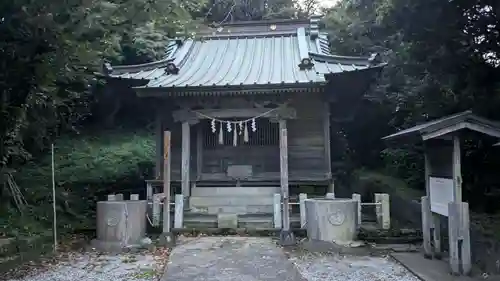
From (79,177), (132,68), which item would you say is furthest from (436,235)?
(79,177)

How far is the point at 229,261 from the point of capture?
25.8 feet

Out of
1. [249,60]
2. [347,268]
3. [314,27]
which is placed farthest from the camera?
[314,27]

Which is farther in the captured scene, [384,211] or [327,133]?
[327,133]

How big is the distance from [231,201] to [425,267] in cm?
630

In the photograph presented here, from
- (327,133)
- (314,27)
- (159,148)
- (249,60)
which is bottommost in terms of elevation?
(159,148)

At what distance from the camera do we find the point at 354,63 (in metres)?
12.7

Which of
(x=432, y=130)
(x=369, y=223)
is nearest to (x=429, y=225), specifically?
(x=432, y=130)

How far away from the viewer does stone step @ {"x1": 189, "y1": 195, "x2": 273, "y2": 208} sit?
1246cm

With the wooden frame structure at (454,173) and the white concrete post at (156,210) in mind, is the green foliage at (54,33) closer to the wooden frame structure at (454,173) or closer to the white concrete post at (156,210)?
the white concrete post at (156,210)

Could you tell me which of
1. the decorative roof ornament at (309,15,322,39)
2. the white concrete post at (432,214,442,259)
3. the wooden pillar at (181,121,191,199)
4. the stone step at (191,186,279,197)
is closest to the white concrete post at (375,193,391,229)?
the white concrete post at (432,214,442,259)

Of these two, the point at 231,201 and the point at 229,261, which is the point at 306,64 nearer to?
the point at 231,201

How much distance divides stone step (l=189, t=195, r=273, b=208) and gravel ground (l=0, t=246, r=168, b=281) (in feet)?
11.7

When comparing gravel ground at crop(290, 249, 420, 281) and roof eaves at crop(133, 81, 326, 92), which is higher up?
roof eaves at crop(133, 81, 326, 92)

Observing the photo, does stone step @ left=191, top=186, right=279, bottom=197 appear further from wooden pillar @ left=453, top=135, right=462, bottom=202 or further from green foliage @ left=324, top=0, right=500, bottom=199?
wooden pillar @ left=453, top=135, right=462, bottom=202
